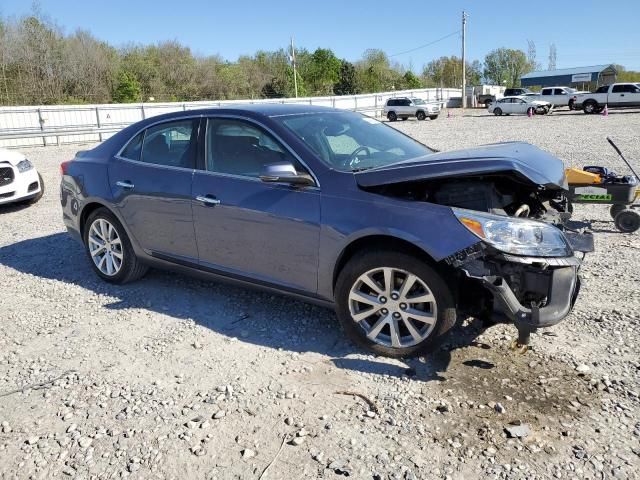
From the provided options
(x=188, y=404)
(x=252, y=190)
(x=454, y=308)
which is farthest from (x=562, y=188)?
(x=188, y=404)

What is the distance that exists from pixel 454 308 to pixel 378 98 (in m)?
45.2

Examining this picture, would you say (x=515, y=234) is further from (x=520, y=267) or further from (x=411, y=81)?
(x=411, y=81)

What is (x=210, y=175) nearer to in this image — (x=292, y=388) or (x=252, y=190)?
(x=252, y=190)

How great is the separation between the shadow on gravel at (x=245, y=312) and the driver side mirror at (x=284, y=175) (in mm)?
1159

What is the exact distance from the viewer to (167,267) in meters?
4.75

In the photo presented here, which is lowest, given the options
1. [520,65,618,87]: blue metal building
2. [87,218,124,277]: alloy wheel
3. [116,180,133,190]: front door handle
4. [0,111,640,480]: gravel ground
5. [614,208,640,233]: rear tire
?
[0,111,640,480]: gravel ground

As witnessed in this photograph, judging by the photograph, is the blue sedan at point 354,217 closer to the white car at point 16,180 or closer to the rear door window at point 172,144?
the rear door window at point 172,144

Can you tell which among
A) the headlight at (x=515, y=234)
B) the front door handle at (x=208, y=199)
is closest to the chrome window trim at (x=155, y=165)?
the front door handle at (x=208, y=199)

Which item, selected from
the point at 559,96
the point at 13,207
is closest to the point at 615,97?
the point at 559,96

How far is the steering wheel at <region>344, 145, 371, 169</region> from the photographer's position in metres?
3.87

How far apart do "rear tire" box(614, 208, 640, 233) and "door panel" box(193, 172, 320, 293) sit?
4417 mm

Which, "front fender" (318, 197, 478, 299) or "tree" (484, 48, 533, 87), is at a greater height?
"tree" (484, 48, 533, 87)

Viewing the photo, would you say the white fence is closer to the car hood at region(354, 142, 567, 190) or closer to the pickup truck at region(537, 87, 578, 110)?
the car hood at region(354, 142, 567, 190)

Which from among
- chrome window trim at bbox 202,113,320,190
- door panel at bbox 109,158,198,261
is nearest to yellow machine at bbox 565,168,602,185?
chrome window trim at bbox 202,113,320,190
